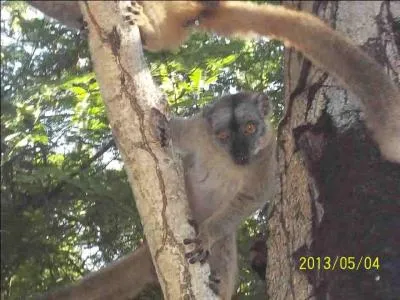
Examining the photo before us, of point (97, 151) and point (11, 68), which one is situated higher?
point (11, 68)

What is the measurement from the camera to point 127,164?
4.03 meters

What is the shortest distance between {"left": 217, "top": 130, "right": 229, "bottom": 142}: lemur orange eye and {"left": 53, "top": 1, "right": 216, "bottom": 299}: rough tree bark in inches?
69.4

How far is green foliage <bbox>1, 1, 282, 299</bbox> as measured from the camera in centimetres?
679

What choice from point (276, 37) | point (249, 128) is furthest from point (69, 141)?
point (276, 37)

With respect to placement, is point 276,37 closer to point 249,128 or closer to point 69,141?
point 249,128

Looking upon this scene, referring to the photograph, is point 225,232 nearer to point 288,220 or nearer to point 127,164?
point 288,220

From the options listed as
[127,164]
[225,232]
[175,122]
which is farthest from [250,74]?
[127,164]

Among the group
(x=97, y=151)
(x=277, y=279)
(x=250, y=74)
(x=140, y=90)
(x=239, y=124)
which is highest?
(x=250, y=74)

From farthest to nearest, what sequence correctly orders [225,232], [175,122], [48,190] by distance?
[48,190]
[175,122]
[225,232]

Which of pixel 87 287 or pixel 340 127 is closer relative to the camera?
pixel 340 127

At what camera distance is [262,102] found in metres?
6.03

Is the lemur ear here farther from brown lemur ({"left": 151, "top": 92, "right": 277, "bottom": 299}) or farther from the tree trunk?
the tree trunk

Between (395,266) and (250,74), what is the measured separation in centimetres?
388

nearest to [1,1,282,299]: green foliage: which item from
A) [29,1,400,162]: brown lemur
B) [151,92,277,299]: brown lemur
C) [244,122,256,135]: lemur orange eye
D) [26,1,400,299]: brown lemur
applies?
[151,92,277,299]: brown lemur
